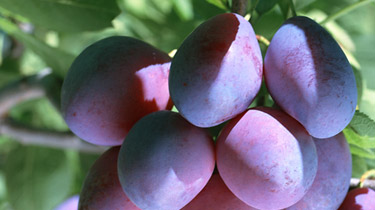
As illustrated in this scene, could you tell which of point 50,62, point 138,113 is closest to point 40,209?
point 50,62

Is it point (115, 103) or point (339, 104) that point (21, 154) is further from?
point (339, 104)

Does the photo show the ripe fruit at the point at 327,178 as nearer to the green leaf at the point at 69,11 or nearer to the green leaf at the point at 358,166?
the green leaf at the point at 358,166

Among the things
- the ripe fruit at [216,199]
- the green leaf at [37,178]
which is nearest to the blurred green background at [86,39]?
the green leaf at [37,178]

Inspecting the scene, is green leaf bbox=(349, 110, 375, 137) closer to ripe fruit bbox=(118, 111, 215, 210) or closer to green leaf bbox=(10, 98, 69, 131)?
ripe fruit bbox=(118, 111, 215, 210)

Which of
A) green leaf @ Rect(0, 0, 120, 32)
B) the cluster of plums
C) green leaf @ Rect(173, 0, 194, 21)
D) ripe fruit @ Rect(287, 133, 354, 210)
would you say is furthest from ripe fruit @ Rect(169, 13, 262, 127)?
green leaf @ Rect(173, 0, 194, 21)

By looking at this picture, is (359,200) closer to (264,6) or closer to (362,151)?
(362,151)
